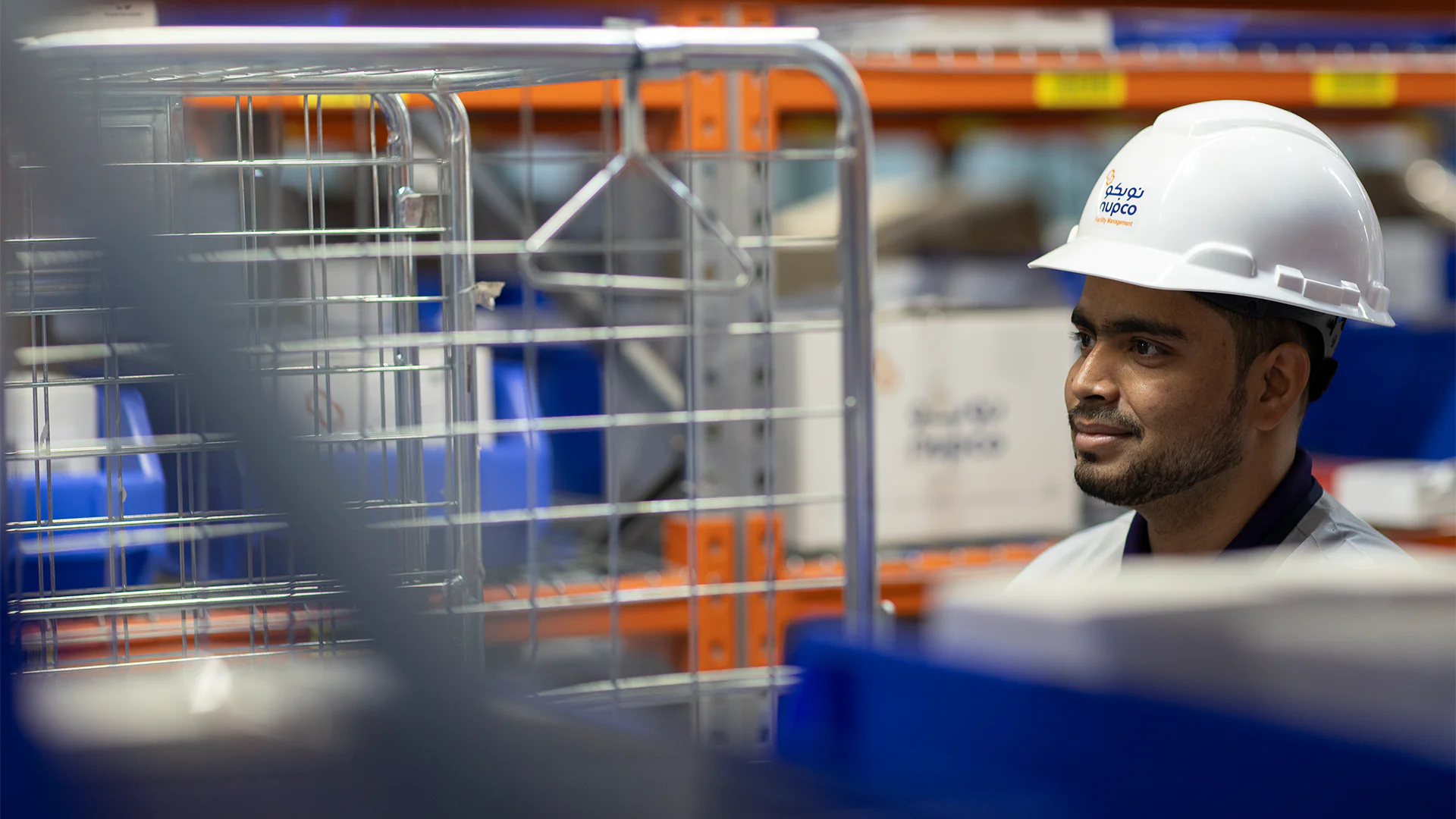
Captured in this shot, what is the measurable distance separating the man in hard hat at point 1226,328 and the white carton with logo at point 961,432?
111 centimetres

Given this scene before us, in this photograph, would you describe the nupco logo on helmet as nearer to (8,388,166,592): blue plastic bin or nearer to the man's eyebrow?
the man's eyebrow

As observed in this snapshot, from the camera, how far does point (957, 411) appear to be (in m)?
2.87

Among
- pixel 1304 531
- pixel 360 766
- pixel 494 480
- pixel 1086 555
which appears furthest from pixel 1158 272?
pixel 360 766

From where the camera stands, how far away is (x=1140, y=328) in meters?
1.66

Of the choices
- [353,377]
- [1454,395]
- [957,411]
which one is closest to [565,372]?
[957,411]

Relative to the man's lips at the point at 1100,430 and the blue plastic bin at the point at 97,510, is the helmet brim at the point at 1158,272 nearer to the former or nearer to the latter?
the man's lips at the point at 1100,430

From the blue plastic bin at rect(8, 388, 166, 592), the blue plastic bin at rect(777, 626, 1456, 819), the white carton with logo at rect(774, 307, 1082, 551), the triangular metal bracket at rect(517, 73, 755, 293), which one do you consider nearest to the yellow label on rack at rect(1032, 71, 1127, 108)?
the white carton with logo at rect(774, 307, 1082, 551)

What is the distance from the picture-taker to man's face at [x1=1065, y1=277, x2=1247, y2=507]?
1.62 meters

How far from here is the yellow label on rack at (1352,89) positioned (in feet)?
10.2

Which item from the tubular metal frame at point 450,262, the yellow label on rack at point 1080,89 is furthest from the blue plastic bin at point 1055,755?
the yellow label on rack at point 1080,89

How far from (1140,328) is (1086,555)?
0.37 meters

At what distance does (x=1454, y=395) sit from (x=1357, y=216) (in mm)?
2087

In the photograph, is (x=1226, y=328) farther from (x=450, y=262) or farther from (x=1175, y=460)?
(x=450, y=262)

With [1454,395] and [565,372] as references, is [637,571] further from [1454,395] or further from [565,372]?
[1454,395]
